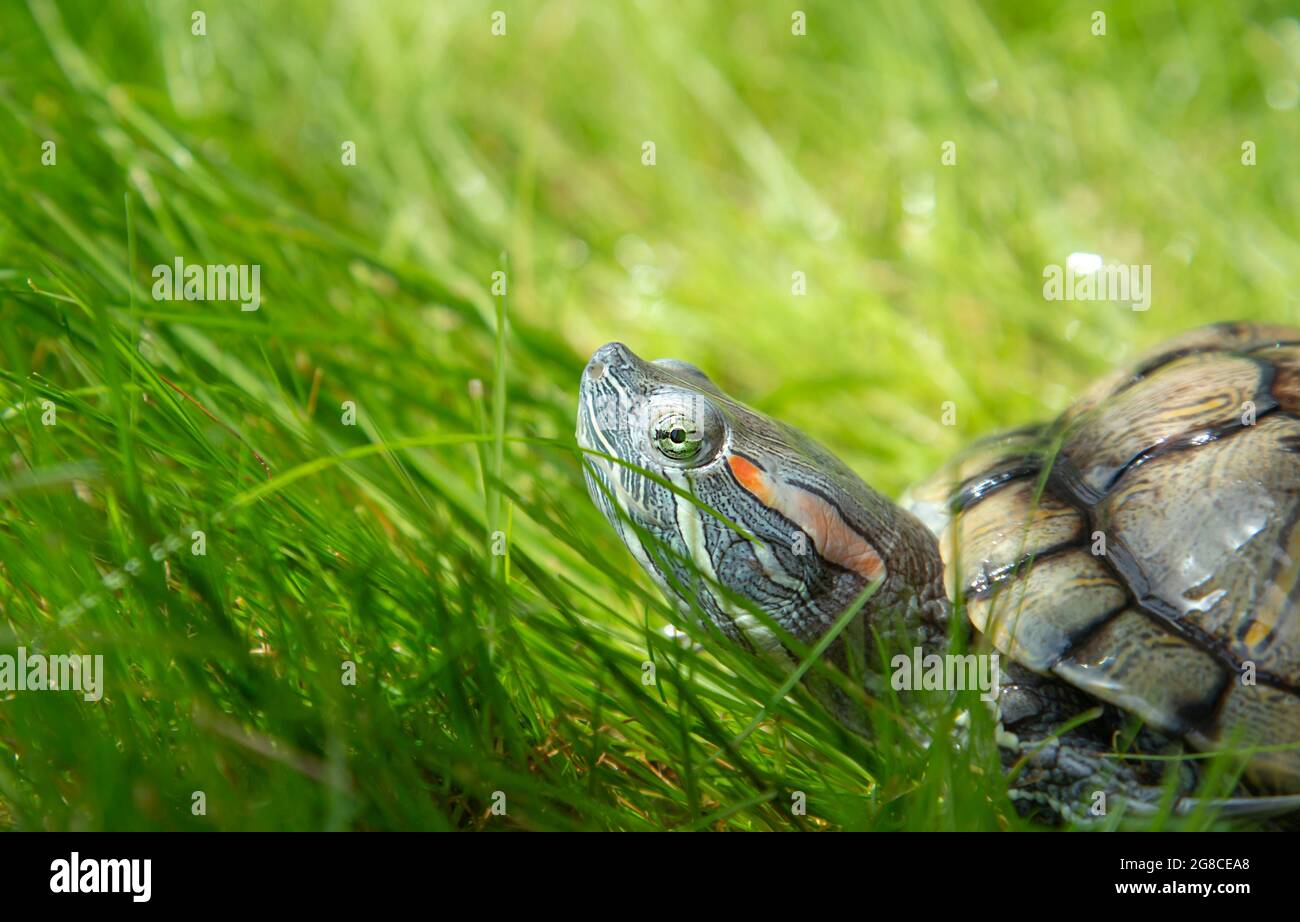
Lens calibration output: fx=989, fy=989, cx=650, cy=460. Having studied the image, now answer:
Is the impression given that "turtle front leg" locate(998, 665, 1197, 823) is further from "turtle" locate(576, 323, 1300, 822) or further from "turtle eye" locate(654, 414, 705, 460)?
"turtle eye" locate(654, 414, 705, 460)

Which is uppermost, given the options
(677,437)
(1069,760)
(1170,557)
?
(677,437)

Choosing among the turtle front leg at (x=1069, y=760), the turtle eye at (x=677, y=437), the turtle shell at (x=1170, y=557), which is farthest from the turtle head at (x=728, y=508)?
the turtle front leg at (x=1069, y=760)

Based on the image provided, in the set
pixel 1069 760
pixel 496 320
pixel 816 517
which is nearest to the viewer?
pixel 1069 760

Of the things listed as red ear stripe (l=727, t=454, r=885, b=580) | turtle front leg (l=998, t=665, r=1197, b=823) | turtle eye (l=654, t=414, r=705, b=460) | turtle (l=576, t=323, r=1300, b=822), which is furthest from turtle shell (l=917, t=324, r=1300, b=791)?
turtle eye (l=654, t=414, r=705, b=460)

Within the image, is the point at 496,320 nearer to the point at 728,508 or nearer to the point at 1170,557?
the point at 728,508

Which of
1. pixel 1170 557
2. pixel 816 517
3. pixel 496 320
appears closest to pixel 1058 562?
pixel 1170 557

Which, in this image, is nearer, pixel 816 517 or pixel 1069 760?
pixel 1069 760

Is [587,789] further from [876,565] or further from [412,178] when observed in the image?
[412,178]

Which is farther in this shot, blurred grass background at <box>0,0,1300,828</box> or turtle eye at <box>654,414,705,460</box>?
turtle eye at <box>654,414,705,460</box>

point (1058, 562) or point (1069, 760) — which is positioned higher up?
point (1058, 562)
